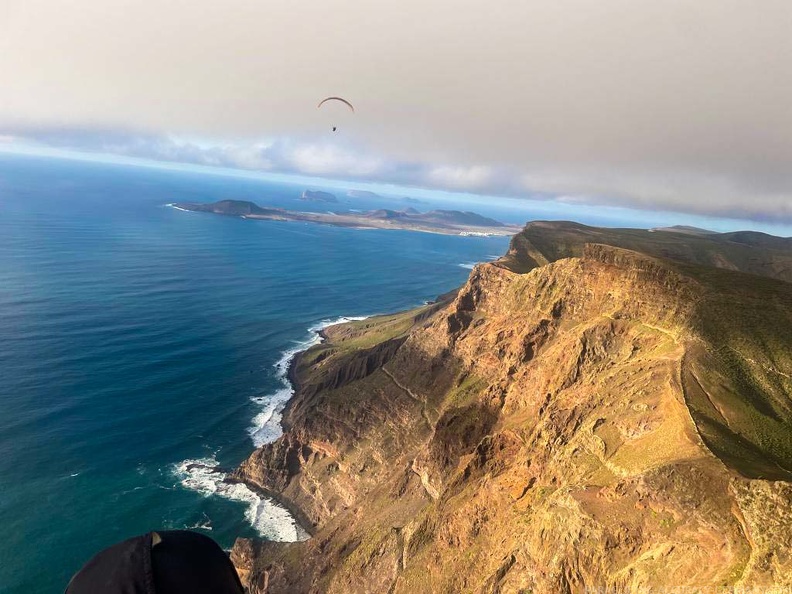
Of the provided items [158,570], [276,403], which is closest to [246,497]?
[276,403]

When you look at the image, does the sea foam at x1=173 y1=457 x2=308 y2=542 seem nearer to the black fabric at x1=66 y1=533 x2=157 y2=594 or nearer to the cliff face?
the cliff face

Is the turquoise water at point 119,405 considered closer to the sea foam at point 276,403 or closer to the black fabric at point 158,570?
the sea foam at point 276,403

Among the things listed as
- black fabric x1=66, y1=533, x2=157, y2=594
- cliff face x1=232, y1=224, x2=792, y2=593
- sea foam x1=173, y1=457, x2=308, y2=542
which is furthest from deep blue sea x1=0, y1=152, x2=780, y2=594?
black fabric x1=66, y1=533, x2=157, y2=594

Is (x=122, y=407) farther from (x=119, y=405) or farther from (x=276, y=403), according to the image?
(x=276, y=403)

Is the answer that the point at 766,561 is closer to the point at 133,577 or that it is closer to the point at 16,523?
the point at 133,577

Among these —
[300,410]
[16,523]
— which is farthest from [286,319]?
Answer: [16,523]

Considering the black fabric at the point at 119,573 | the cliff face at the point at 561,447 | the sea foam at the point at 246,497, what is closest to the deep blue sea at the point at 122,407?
the sea foam at the point at 246,497
